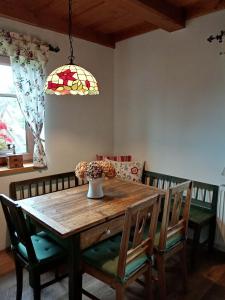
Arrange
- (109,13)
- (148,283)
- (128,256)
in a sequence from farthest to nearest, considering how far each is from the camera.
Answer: (109,13)
(148,283)
(128,256)

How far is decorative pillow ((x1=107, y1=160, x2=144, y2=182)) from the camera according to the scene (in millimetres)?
3139

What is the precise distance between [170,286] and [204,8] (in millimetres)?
2728

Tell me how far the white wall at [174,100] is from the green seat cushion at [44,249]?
5.61 ft

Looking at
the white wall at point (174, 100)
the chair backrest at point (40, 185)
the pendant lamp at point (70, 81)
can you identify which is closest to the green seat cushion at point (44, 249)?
the chair backrest at point (40, 185)

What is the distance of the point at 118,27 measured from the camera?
10.0 feet

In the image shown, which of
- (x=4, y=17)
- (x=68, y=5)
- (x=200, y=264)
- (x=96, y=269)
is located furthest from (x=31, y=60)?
(x=200, y=264)

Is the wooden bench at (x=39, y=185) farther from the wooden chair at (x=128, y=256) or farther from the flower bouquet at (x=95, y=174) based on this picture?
the wooden chair at (x=128, y=256)

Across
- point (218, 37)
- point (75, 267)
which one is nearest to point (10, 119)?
point (75, 267)

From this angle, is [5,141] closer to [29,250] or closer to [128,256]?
[29,250]

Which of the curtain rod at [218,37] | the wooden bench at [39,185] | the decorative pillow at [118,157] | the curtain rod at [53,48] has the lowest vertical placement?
the wooden bench at [39,185]

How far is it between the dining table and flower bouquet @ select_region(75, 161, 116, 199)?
0.21 ft

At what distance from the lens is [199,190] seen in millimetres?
2730

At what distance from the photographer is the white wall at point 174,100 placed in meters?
2.57

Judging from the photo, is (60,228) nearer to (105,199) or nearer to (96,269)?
(96,269)
